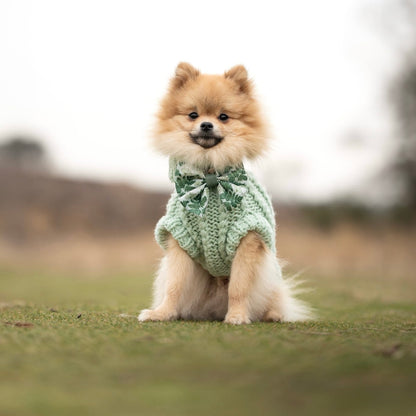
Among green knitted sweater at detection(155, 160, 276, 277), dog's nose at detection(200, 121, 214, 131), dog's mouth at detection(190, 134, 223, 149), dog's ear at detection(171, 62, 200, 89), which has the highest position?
dog's ear at detection(171, 62, 200, 89)

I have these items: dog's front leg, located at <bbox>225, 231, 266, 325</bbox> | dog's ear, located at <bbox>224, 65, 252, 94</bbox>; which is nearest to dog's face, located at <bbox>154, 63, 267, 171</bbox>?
dog's ear, located at <bbox>224, 65, 252, 94</bbox>

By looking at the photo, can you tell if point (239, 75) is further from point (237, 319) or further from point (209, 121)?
point (237, 319)

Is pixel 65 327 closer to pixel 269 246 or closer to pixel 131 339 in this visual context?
pixel 131 339

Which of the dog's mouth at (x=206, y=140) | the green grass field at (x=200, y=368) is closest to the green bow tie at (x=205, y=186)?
the dog's mouth at (x=206, y=140)

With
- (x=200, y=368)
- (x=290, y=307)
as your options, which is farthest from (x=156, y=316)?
(x=200, y=368)

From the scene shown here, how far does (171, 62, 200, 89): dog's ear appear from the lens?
3600mm

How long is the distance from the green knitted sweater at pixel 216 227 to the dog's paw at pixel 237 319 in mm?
317

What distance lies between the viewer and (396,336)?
2764 millimetres

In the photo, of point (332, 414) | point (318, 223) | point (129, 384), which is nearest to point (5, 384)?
point (129, 384)

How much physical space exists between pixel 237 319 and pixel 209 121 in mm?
1152

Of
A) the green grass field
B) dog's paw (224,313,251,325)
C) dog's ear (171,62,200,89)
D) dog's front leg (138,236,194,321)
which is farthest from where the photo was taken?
dog's ear (171,62,200,89)

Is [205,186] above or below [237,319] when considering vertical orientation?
above

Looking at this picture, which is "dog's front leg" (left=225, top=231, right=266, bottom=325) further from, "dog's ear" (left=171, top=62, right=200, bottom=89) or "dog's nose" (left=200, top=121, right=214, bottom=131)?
"dog's ear" (left=171, top=62, right=200, bottom=89)

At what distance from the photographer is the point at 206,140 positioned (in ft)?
11.2
